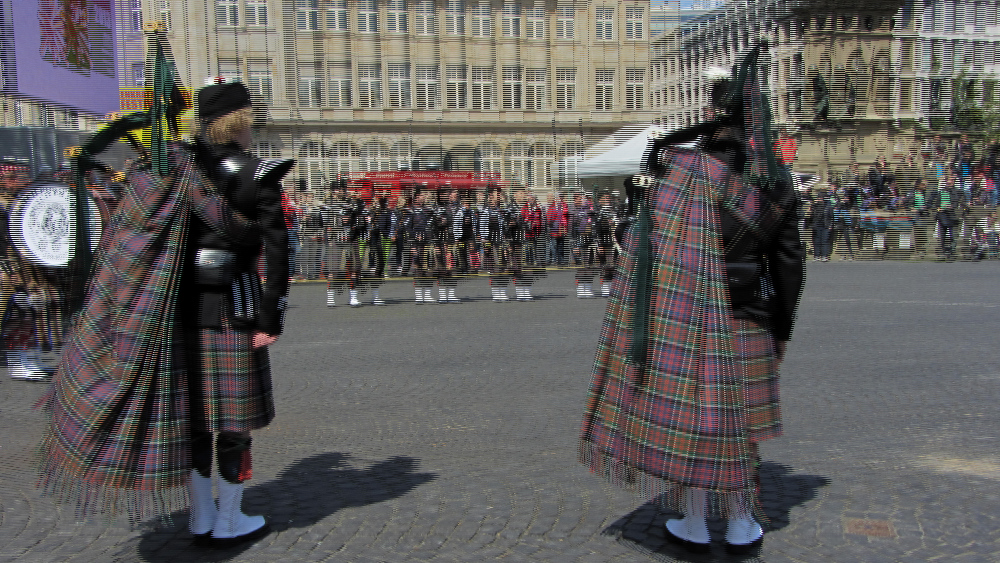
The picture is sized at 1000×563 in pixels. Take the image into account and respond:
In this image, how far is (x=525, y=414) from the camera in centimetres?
692

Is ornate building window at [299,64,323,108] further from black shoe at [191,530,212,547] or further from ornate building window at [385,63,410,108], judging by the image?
black shoe at [191,530,212,547]

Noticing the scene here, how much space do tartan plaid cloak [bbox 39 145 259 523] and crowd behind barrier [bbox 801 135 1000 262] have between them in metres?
23.5

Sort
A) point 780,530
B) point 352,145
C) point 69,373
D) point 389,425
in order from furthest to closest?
1. point 352,145
2. point 389,425
3. point 780,530
4. point 69,373

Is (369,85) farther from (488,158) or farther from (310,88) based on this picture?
(488,158)

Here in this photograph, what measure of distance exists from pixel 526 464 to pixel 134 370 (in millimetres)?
2673

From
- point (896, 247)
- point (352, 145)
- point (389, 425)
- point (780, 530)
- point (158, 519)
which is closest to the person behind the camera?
point (780, 530)

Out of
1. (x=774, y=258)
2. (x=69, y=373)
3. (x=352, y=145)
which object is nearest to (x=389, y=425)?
(x=69, y=373)

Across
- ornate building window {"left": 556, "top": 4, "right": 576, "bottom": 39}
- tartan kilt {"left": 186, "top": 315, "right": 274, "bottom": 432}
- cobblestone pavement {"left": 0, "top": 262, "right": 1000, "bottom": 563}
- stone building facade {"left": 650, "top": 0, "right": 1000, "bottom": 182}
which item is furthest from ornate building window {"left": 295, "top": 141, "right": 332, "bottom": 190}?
tartan kilt {"left": 186, "top": 315, "right": 274, "bottom": 432}

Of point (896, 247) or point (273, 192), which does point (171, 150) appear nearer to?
point (273, 192)

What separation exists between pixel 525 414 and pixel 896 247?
22.8m

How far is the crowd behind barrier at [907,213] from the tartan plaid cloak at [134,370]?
926 inches

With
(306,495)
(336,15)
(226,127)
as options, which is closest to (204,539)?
(306,495)

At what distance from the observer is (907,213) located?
1020 inches

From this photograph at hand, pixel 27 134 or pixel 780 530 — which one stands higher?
pixel 27 134
